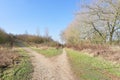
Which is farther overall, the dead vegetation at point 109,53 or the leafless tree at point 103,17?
the leafless tree at point 103,17

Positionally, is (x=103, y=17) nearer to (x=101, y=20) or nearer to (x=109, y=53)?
(x=101, y=20)

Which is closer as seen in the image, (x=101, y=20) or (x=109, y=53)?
(x=109, y=53)

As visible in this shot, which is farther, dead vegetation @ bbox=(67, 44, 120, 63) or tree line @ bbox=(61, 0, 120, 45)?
tree line @ bbox=(61, 0, 120, 45)

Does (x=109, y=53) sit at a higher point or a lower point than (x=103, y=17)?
lower

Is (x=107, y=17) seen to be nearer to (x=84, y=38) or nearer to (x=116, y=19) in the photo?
(x=116, y=19)

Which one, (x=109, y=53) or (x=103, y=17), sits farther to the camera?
(x=103, y=17)

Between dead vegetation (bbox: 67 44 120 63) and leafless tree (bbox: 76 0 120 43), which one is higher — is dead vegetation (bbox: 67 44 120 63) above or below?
below

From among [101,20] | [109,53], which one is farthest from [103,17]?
[109,53]

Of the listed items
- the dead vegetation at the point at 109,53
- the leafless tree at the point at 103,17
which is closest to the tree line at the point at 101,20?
the leafless tree at the point at 103,17

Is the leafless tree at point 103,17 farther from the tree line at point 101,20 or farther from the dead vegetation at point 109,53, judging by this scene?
the dead vegetation at point 109,53

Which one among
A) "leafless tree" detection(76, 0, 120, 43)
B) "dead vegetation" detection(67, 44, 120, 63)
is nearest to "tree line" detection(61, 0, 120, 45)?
"leafless tree" detection(76, 0, 120, 43)

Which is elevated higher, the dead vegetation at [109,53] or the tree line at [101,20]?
the tree line at [101,20]

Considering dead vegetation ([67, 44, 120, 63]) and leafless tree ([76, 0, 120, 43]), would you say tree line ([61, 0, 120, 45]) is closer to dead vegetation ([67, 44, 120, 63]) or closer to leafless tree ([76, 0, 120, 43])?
leafless tree ([76, 0, 120, 43])

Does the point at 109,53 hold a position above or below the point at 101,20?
below
